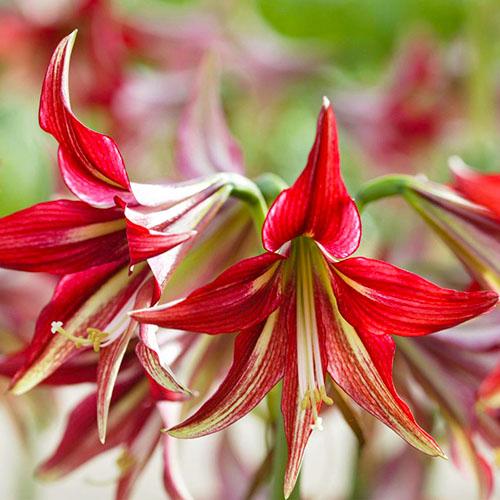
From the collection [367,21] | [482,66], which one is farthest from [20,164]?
[367,21]

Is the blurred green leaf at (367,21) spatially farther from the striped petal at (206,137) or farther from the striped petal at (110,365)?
the striped petal at (110,365)

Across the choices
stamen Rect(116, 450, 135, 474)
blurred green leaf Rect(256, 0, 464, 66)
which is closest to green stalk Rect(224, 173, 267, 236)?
stamen Rect(116, 450, 135, 474)

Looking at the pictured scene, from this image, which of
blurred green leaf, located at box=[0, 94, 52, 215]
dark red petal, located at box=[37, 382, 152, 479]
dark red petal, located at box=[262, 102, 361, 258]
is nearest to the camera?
dark red petal, located at box=[262, 102, 361, 258]

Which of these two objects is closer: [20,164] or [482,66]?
[20,164]

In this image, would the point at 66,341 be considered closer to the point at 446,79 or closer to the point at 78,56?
the point at 78,56

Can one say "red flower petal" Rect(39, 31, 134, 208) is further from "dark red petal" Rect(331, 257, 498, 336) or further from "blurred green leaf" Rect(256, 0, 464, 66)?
"blurred green leaf" Rect(256, 0, 464, 66)

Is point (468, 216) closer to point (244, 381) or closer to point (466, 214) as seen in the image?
point (466, 214)
